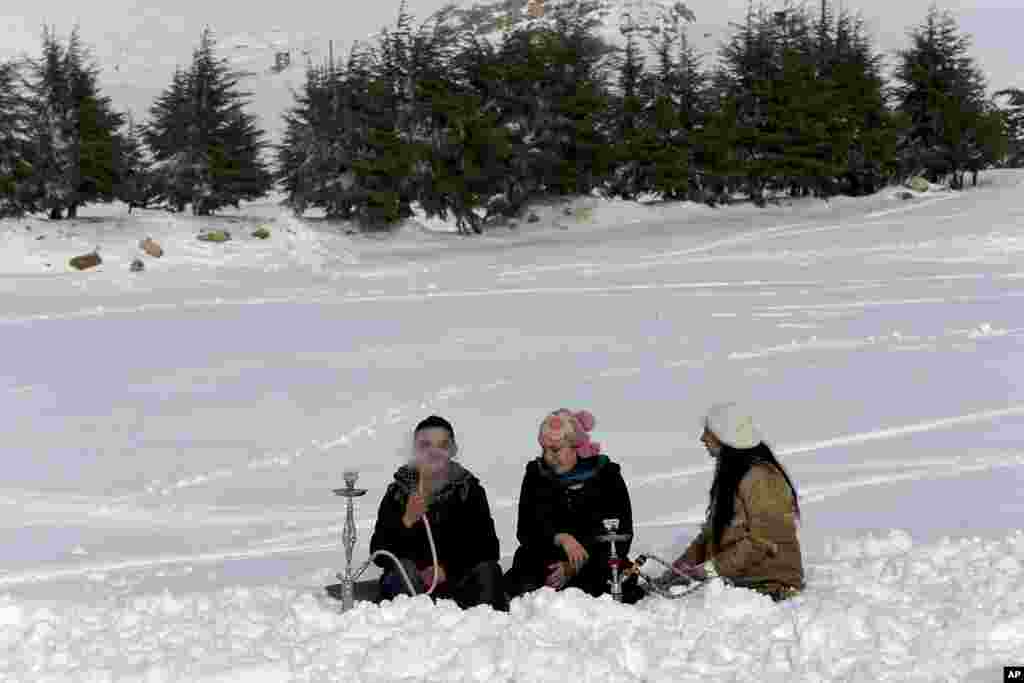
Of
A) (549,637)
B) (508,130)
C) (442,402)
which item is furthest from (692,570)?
(508,130)

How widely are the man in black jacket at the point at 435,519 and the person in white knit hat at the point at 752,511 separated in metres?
1.15

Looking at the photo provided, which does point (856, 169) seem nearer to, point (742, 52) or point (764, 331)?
point (742, 52)

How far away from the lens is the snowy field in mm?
4945

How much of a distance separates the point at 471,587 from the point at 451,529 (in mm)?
359

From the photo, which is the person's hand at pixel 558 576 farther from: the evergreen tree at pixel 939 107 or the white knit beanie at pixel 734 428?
the evergreen tree at pixel 939 107

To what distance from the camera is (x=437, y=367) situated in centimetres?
1484

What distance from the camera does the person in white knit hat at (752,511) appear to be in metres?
5.50

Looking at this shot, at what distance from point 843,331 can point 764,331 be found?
42.9 inches

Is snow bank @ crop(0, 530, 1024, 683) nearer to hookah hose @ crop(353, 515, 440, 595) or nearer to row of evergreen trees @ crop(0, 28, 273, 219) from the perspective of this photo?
hookah hose @ crop(353, 515, 440, 595)

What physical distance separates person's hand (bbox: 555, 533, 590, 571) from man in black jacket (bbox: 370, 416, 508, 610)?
35 cm

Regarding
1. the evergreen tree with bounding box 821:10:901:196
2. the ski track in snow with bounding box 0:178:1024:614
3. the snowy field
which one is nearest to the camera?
the snowy field

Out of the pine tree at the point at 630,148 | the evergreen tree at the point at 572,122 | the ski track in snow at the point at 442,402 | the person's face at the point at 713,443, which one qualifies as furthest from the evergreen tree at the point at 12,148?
the person's face at the point at 713,443

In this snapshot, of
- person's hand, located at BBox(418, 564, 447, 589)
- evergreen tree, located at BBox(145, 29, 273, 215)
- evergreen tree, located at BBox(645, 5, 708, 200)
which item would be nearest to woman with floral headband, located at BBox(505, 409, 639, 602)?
person's hand, located at BBox(418, 564, 447, 589)

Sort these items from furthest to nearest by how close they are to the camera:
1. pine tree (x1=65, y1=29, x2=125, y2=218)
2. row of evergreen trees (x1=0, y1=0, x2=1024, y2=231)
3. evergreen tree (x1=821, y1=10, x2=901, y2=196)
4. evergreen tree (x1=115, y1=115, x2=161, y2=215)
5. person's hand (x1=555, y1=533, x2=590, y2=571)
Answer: evergreen tree (x1=821, y1=10, x2=901, y2=196)
evergreen tree (x1=115, y1=115, x2=161, y2=215)
row of evergreen trees (x1=0, y1=0, x2=1024, y2=231)
pine tree (x1=65, y1=29, x2=125, y2=218)
person's hand (x1=555, y1=533, x2=590, y2=571)
